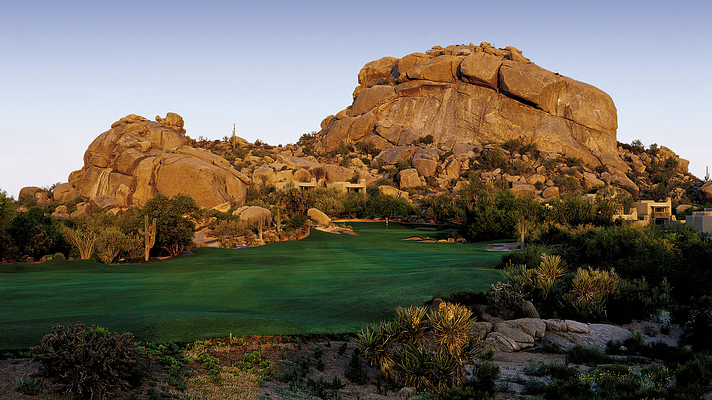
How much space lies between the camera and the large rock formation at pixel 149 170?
68250 millimetres

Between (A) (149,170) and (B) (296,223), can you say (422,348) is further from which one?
(A) (149,170)

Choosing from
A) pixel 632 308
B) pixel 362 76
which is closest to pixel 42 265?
pixel 632 308

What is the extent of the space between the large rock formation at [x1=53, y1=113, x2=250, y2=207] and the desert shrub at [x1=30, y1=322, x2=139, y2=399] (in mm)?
57422

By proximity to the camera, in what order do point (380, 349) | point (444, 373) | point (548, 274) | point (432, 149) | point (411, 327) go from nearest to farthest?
point (444, 373)
point (380, 349)
point (411, 327)
point (548, 274)
point (432, 149)

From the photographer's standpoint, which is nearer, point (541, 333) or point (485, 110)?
point (541, 333)

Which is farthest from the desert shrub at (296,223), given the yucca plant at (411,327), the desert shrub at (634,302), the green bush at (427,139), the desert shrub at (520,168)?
the green bush at (427,139)

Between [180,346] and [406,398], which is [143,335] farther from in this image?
[406,398]

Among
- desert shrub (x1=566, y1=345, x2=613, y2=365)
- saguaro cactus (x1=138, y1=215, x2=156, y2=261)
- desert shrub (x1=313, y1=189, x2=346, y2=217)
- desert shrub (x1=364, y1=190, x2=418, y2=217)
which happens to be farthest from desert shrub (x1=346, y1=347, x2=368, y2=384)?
desert shrub (x1=364, y1=190, x2=418, y2=217)

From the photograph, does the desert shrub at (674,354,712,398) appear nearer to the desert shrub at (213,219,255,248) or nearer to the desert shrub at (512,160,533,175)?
the desert shrub at (213,219,255,248)

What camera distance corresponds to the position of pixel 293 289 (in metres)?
21.4

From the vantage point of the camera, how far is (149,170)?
71.2 metres

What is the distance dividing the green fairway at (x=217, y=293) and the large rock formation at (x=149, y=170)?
34.6 metres

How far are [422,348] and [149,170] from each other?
223 ft

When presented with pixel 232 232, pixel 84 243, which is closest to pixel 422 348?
pixel 84 243
